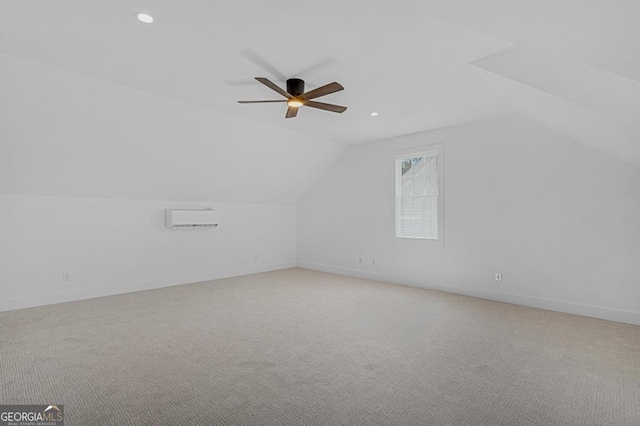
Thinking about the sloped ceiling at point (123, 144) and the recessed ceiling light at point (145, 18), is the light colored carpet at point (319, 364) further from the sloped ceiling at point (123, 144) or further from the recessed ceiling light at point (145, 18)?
the recessed ceiling light at point (145, 18)

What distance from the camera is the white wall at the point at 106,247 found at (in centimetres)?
432

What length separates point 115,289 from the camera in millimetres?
5156

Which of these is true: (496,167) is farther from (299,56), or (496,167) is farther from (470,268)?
(299,56)

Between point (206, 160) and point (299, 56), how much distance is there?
9.68 feet

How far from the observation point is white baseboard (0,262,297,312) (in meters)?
4.31

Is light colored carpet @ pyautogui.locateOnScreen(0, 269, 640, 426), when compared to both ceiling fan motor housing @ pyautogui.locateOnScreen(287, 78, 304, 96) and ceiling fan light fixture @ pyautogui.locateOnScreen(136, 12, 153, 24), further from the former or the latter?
ceiling fan light fixture @ pyautogui.locateOnScreen(136, 12, 153, 24)

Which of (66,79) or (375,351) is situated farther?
(66,79)

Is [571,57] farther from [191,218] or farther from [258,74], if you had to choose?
[191,218]

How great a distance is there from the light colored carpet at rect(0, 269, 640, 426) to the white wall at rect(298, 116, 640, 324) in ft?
1.52

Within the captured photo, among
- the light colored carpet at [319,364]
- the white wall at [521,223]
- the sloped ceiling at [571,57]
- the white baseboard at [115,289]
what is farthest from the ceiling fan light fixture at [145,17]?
the white wall at [521,223]

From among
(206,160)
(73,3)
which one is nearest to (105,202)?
(206,160)

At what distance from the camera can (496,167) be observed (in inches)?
195

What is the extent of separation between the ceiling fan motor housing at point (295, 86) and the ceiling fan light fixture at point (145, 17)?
4.47 ft

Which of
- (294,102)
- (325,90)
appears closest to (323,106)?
(294,102)
